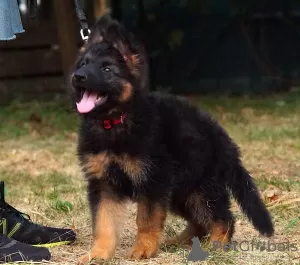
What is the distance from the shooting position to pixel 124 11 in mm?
11609

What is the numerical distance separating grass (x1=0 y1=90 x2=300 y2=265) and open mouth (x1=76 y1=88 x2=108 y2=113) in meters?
0.76

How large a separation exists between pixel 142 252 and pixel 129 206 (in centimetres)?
83

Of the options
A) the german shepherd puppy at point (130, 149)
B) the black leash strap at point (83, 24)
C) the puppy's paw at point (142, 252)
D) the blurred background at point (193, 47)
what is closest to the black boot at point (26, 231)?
the german shepherd puppy at point (130, 149)

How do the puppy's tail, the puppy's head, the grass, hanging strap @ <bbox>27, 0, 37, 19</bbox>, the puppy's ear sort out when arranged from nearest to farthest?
the puppy's head
the puppy's ear
the puppy's tail
the grass
hanging strap @ <bbox>27, 0, 37, 19</bbox>

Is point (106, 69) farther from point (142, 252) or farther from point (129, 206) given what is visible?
point (129, 206)

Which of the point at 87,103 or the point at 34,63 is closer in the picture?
the point at 87,103

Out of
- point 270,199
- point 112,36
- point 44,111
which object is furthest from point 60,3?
point 112,36

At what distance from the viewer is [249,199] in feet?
12.9

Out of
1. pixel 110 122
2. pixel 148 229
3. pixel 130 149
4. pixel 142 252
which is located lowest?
pixel 142 252

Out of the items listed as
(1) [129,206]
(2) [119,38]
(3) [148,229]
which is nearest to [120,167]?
(3) [148,229]

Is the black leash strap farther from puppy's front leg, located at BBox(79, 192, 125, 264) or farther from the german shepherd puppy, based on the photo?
puppy's front leg, located at BBox(79, 192, 125, 264)

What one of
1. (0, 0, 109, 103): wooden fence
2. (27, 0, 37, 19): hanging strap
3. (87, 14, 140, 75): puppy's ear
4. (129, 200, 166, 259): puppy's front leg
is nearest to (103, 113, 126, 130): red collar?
(87, 14, 140, 75): puppy's ear

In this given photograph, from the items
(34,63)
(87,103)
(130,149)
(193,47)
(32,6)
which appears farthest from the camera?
(193,47)

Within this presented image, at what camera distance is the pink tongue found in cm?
351
